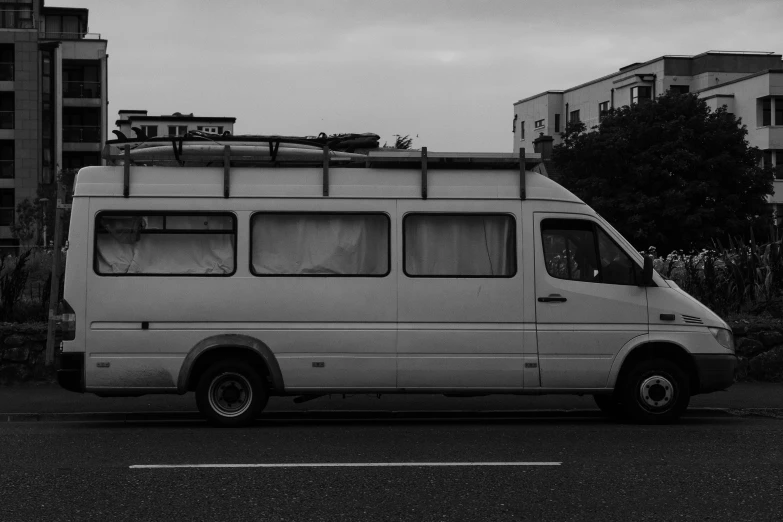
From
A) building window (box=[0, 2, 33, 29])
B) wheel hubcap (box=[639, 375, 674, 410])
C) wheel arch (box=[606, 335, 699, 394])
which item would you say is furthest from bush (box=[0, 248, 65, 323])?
building window (box=[0, 2, 33, 29])

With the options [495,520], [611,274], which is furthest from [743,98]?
[495,520]

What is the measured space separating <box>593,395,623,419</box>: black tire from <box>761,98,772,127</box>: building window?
62.6 meters

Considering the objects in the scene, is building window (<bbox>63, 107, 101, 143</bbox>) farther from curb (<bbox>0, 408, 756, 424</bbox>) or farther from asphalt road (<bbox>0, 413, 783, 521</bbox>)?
asphalt road (<bbox>0, 413, 783, 521</bbox>)

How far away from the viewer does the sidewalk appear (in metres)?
12.2

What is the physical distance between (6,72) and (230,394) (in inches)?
2574

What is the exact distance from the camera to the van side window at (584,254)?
11023mm

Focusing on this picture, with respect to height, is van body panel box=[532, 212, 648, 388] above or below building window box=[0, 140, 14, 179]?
below

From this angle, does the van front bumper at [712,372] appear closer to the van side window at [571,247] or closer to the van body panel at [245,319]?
the van side window at [571,247]

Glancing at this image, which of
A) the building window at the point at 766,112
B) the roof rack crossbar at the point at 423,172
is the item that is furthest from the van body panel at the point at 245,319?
the building window at the point at 766,112

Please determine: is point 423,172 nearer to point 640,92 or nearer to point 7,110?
point 7,110

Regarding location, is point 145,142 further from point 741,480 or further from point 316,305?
point 741,480

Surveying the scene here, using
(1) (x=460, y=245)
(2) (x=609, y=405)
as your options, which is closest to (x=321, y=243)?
(1) (x=460, y=245)

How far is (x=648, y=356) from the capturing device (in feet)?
36.2

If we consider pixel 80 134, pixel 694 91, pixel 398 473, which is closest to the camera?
pixel 398 473
